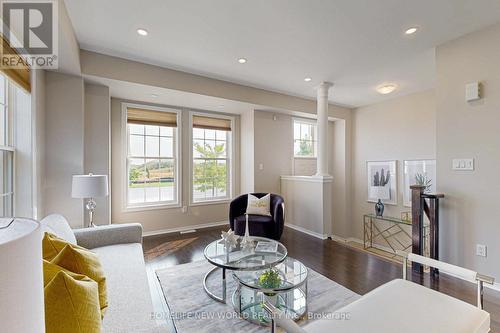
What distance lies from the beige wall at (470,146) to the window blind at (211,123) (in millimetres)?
3578

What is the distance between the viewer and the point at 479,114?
2441mm

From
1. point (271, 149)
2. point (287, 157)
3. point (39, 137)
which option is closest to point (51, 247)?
point (39, 137)

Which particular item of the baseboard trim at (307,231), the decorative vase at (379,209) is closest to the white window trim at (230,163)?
the baseboard trim at (307,231)

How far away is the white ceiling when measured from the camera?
218cm

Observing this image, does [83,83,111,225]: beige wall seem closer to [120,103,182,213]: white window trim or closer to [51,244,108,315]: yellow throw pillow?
[120,103,182,213]: white window trim

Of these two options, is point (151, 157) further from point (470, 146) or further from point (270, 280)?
point (470, 146)

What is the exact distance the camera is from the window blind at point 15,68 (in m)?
1.92

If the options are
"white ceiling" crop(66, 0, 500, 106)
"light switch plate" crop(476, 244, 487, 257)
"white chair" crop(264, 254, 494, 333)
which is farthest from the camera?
"light switch plate" crop(476, 244, 487, 257)

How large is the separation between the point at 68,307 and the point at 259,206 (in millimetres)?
3025

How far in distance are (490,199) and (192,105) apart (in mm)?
4306

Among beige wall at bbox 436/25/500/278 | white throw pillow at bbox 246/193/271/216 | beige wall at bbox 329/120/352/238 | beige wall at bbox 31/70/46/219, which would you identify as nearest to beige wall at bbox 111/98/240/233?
beige wall at bbox 31/70/46/219

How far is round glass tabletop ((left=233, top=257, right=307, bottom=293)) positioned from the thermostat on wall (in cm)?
247

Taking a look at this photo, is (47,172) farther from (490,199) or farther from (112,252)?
(490,199)

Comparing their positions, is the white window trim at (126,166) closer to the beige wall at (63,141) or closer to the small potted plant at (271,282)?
the beige wall at (63,141)
